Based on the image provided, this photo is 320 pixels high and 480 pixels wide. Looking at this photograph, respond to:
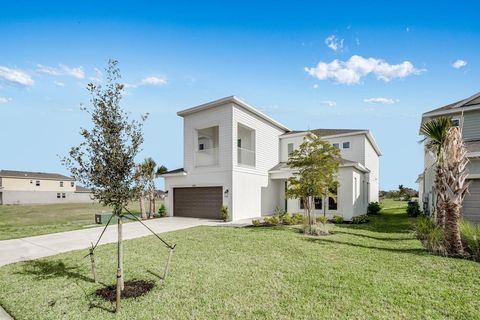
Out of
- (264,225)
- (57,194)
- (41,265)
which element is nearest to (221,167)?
(264,225)

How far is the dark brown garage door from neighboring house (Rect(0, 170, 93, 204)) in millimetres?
35280

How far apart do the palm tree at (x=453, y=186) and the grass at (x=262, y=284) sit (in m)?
0.83

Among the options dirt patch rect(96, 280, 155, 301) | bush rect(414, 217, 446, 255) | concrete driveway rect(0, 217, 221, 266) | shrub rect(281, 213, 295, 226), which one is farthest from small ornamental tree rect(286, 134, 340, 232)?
dirt patch rect(96, 280, 155, 301)

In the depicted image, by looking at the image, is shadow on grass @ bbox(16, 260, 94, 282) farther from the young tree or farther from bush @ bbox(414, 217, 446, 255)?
bush @ bbox(414, 217, 446, 255)

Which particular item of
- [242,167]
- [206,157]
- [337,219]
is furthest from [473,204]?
[206,157]

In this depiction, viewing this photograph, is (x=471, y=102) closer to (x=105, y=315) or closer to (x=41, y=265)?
(x=105, y=315)

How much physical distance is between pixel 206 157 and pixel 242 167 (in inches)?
115

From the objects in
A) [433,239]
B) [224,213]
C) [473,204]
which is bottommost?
[224,213]

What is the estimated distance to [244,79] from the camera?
14688mm

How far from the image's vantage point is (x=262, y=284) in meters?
5.32

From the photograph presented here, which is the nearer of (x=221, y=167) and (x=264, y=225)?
(x=264, y=225)

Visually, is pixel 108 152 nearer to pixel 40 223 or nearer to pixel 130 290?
pixel 130 290

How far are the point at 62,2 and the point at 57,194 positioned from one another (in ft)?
167

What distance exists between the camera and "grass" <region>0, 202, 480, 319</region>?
4.26 metres
